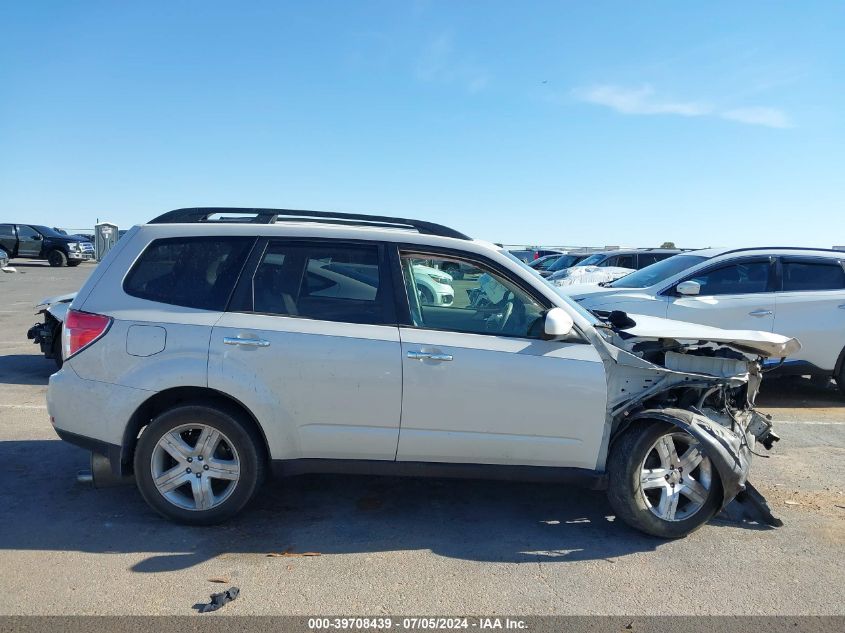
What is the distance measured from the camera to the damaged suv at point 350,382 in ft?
13.1

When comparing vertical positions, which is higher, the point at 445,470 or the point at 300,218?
the point at 300,218

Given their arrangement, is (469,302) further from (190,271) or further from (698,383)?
(190,271)

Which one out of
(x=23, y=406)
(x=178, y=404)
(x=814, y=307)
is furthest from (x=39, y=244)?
(x=814, y=307)

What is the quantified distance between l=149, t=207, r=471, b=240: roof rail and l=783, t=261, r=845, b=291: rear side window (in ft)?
17.8

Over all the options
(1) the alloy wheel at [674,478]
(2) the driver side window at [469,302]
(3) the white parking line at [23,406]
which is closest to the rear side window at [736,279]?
(1) the alloy wheel at [674,478]

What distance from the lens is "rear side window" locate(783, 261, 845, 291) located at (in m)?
7.98

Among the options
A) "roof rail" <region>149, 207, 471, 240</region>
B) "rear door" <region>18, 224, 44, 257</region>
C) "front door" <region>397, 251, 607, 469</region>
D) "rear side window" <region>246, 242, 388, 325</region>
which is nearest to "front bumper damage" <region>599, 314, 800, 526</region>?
"front door" <region>397, 251, 607, 469</region>

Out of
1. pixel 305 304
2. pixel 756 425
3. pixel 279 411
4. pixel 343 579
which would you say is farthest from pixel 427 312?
pixel 756 425

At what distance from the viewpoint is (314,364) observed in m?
3.99

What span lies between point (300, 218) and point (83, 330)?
1.56 m

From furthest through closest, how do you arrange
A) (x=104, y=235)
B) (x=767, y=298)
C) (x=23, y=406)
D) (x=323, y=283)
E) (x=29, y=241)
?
(x=29, y=241)
(x=104, y=235)
(x=767, y=298)
(x=23, y=406)
(x=323, y=283)

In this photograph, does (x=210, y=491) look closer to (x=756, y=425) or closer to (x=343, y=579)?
(x=343, y=579)

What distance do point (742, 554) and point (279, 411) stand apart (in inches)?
113

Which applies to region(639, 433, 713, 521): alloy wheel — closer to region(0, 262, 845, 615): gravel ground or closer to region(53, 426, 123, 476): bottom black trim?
region(0, 262, 845, 615): gravel ground
